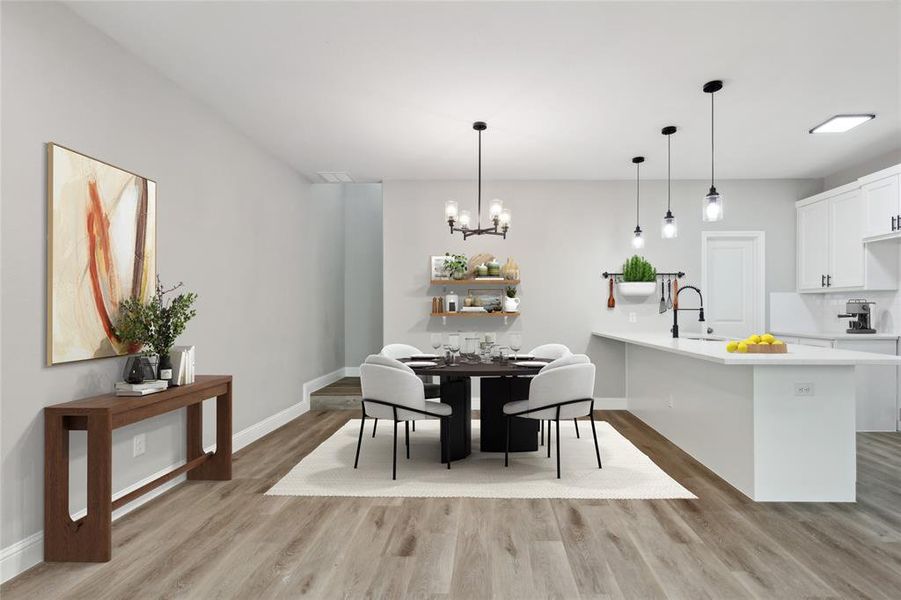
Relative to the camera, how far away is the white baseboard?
223 cm

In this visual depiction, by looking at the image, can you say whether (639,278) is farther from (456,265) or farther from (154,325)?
(154,325)

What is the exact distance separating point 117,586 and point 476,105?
3467mm

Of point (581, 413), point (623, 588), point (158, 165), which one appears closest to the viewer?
point (623, 588)

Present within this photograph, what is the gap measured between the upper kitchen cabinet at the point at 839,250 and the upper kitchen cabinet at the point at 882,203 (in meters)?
0.08

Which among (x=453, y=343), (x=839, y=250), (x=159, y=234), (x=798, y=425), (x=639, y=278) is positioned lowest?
(x=798, y=425)

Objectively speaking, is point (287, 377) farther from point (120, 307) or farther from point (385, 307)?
point (120, 307)

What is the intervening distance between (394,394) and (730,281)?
15.1ft

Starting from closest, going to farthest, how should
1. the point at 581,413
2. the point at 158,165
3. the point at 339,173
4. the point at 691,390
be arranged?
the point at 158,165, the point at 581,413, the point at 691,390, the point at 339,173

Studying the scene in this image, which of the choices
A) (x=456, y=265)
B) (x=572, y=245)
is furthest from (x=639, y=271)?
(x=456, y=265)

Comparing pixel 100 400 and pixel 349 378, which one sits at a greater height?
pixel 100 400

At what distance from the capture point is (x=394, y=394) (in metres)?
3.50

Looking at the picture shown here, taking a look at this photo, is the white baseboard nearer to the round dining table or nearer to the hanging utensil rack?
the round dining table

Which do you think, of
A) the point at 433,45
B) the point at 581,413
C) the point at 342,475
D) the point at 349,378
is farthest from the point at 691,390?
the point at 349,378

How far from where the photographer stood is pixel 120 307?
9.54 feet
